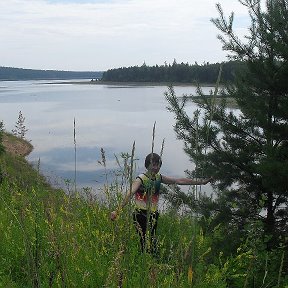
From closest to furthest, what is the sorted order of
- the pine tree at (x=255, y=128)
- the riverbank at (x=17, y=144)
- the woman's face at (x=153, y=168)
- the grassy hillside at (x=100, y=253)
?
the woman's face at (x=153, y=168), the grassy hillside at (x=100, y=253), the pine tree at (x=255, y=128), the riverbank at (x=17, y=144)

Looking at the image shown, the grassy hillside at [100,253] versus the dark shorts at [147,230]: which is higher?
the dark shorts at [147,230]

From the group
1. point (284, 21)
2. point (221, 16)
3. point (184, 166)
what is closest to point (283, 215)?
point (284, 21)

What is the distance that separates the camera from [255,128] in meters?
6.07

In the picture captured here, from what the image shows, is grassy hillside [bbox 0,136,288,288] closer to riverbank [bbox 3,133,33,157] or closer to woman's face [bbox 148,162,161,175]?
woman's face [bbox 148,162,161,175]

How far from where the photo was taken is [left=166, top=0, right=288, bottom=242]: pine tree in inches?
220

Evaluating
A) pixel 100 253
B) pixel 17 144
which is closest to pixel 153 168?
pixel 100 253

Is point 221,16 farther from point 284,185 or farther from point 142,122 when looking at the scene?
point 142,122

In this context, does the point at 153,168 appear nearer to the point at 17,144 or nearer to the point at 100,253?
the point at 100,253

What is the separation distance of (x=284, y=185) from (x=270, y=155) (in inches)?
16.2

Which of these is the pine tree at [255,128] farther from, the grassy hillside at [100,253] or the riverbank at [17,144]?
the riverbank at [17,144]

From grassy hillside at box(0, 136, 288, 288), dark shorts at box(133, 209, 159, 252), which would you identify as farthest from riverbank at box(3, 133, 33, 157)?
dark shorts at box(133, 209, 159, 252)


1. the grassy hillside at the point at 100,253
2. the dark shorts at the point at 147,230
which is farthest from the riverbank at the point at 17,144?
the dark shorts at the point at 147,230

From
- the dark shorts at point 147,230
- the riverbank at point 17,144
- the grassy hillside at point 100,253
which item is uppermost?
the dark shorts at point 147,230

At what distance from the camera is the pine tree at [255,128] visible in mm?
5579
